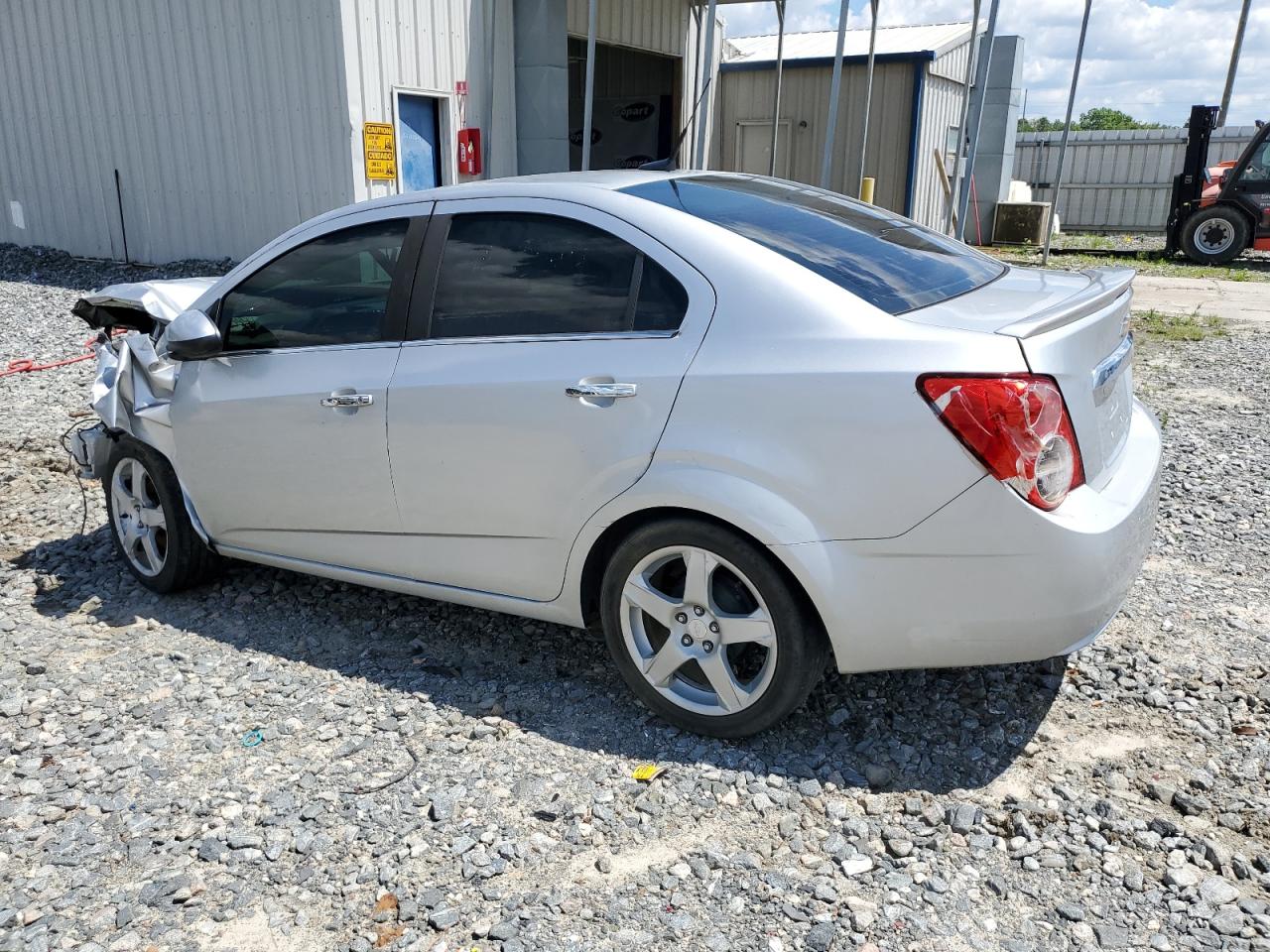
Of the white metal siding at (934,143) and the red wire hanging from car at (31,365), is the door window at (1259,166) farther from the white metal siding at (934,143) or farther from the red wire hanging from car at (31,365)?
the red wire hanging from car at (31,365)

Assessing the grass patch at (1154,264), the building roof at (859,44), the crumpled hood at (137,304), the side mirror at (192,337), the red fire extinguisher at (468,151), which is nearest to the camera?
the side mirror at (192,337)

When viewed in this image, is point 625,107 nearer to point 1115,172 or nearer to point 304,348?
point 1115,172

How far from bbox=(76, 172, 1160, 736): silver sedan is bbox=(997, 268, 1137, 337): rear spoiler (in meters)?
0.01

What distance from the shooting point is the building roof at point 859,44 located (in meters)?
19.4

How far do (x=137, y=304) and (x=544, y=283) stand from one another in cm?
233

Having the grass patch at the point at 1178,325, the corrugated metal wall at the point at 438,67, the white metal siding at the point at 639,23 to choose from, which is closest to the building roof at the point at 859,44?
the white metal siding at the point at 639,23

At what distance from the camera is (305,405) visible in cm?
369

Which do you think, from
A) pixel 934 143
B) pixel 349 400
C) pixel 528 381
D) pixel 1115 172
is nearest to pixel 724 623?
pixel 528 381

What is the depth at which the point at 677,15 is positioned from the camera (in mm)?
17031

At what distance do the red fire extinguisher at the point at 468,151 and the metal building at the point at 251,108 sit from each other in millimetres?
29

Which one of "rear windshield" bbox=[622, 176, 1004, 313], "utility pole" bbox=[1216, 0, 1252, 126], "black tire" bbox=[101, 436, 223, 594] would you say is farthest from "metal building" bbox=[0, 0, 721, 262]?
"utility pole" bbox=[1216, 0, 1252, 126]

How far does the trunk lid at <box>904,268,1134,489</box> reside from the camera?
2.70m

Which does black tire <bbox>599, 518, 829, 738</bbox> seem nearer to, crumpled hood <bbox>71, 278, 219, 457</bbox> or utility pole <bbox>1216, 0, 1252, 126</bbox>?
crumpled hood <bbox>71, 278, 219, 457</bbox>

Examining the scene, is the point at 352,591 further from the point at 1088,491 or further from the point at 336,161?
the point at 336,161
